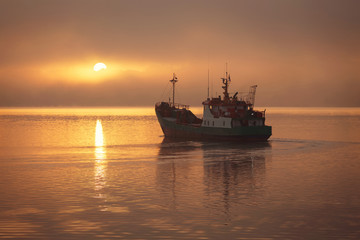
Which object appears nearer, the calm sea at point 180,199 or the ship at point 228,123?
the calm sea at point 180,199

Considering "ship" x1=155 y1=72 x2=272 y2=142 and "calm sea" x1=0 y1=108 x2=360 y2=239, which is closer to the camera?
"calm sea" x1=0 y1=108 x2=360 y2=239

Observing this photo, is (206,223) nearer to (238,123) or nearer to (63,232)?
(63,232)

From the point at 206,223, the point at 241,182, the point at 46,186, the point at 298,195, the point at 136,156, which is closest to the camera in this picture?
the point at 206,223

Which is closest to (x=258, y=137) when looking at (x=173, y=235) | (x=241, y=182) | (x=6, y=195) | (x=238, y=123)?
(x=238, y=123)

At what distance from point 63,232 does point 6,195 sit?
1081cm

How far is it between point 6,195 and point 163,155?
28.8m

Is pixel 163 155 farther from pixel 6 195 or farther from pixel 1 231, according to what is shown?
pixel 1 231

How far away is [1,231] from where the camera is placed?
2006 cm

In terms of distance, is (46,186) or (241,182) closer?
(46,186)

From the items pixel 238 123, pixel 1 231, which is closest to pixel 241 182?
pixel 1 231

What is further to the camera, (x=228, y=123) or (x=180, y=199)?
(x=228, y=123)

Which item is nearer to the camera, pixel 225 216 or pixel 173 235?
pixel 173 235

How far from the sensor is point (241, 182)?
113ft

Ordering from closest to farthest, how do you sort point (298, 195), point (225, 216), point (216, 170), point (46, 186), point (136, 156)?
point (225, 216), point (298, 195), point (46, 186), point (216, 170), point (136, 156)
